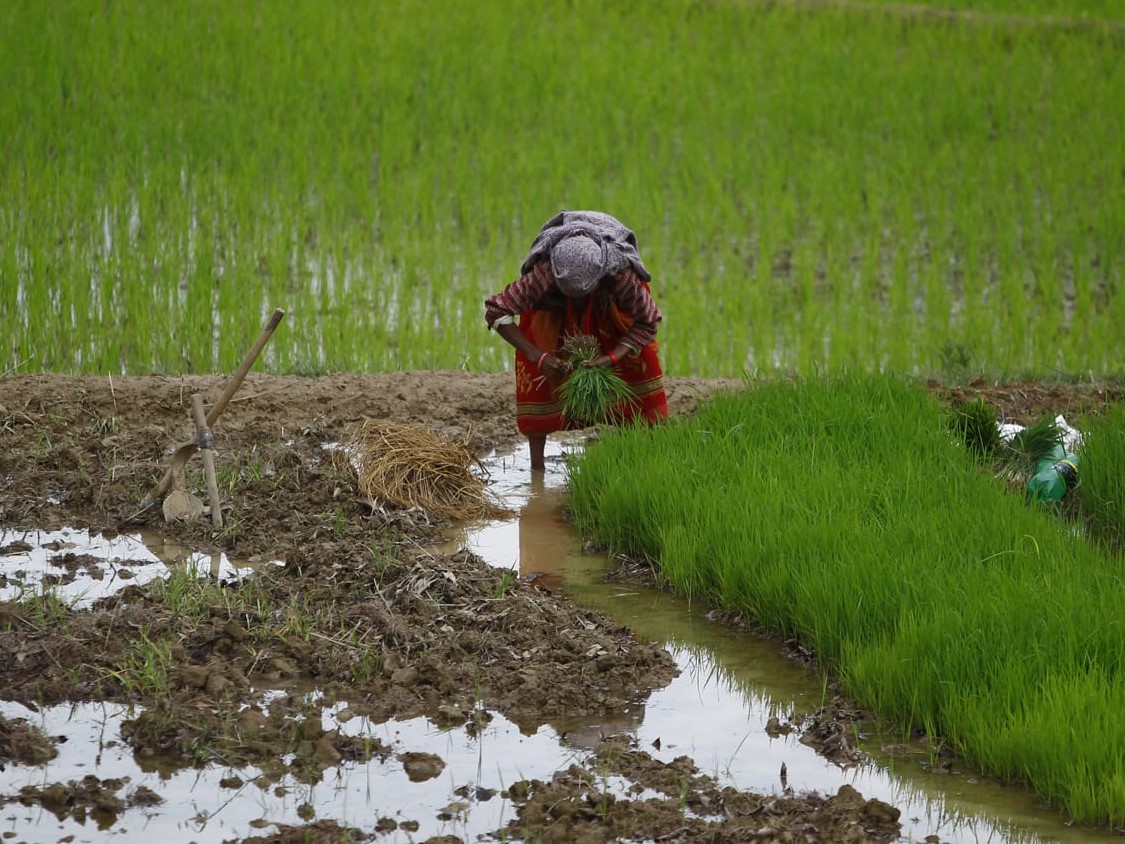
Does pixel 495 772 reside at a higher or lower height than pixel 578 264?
lower

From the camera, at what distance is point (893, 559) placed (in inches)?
135

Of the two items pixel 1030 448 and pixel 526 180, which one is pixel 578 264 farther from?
pixel 526 180

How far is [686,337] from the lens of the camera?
260 inches

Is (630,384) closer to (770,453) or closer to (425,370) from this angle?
(770,453)

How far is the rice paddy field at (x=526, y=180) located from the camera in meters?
6.55

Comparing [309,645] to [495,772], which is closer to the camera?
[495,772]

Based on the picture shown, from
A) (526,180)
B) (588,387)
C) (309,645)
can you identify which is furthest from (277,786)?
(526,180)

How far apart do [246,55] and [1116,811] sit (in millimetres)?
8100

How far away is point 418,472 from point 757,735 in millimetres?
1813

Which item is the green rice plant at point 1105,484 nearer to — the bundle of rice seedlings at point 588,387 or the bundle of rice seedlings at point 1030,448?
the bundle of rice seedlings at point 1030,448

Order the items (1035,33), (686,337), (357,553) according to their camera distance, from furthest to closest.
Answer: (1035,33) < (686,337) < (357,553)

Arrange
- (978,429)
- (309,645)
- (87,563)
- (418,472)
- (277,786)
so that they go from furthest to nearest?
(978,429) < (418,472) < (87,563) < (309,645) < (277,786)

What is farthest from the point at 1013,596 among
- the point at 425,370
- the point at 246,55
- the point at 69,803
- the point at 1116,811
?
the point at 246,55

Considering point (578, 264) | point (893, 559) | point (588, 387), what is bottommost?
point (893, 559)
